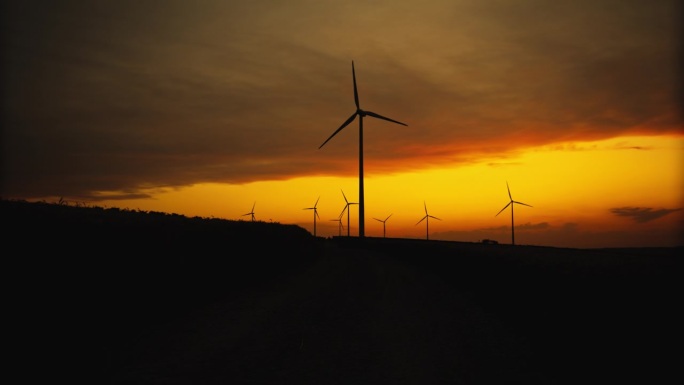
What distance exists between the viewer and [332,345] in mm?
12859

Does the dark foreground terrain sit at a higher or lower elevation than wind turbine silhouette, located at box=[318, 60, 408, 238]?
lower

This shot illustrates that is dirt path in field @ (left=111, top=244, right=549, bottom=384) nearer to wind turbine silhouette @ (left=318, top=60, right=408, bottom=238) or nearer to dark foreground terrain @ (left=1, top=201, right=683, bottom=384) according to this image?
dark foreground terrain @ (left=1, top=201, right=683, bottom=384)

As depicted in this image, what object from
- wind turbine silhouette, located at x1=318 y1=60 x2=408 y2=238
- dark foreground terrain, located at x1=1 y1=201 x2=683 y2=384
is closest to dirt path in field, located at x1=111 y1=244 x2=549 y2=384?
dark foreground terrain, located at x1=1 y1=201 x2=683 y2=384

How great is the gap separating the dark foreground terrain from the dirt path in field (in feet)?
0.17

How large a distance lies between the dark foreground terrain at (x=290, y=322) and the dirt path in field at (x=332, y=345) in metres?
0.05

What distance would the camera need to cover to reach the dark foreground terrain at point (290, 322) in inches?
405

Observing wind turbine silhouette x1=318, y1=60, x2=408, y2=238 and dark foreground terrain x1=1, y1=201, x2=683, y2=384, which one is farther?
wind turbine silhouette x1=318, y1=60, x2=408, y2=238

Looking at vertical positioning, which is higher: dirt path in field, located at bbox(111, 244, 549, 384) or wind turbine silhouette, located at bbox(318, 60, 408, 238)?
wind turbine silhouette, located at bbox(318, 60, 408, 238)

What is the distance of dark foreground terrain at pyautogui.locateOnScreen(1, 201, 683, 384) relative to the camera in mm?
10297

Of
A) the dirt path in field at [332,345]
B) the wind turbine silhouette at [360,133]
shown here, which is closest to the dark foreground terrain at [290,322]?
the dirt path in field at [332,345]

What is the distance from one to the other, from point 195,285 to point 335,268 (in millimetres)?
16234

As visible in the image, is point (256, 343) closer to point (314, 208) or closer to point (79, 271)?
point (79, 271)

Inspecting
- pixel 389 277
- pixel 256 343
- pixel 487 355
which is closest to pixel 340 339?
pixel 256 343

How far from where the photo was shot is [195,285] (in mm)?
20734
